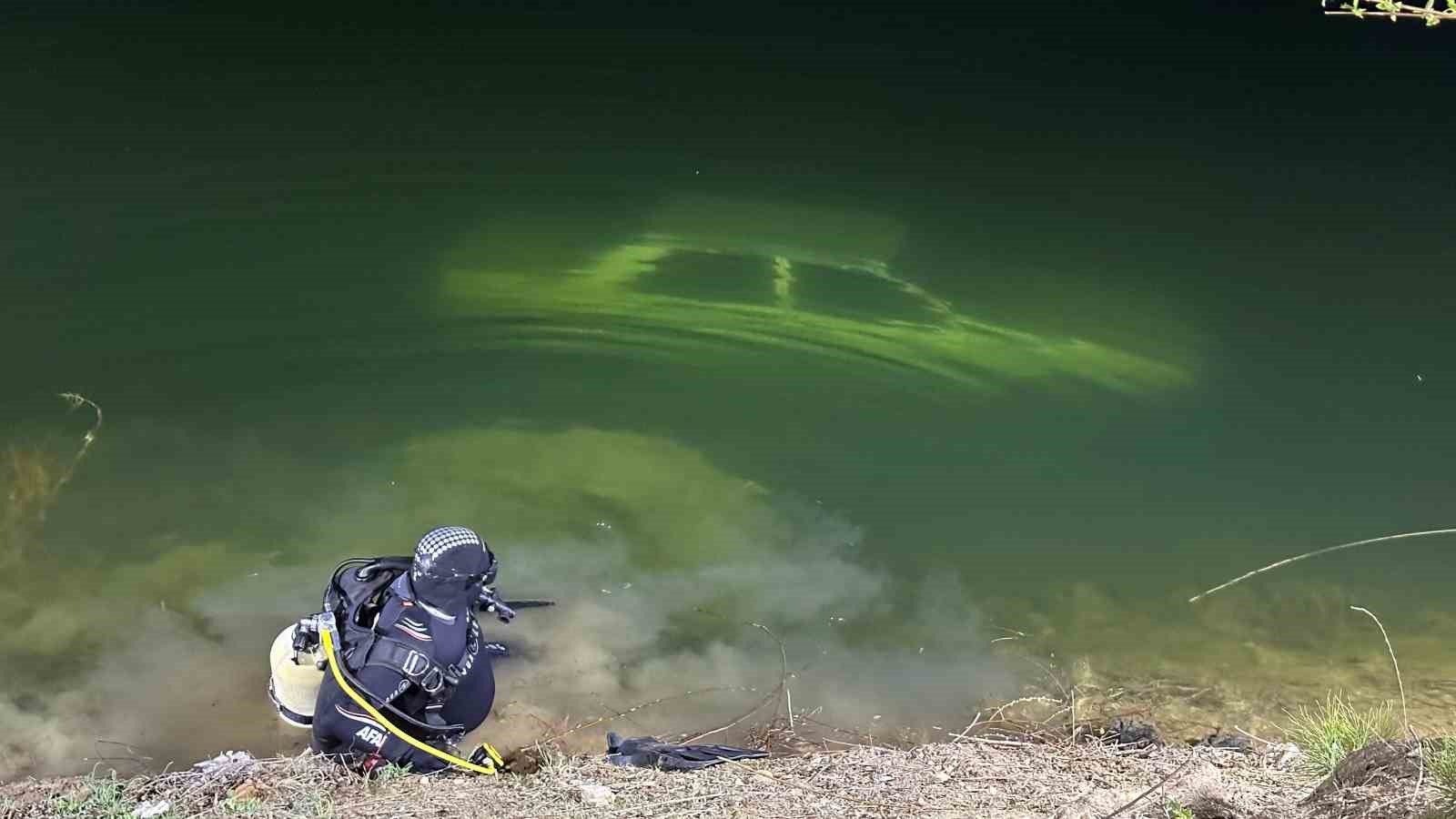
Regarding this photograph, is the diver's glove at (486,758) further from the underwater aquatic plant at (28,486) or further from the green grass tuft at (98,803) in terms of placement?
the underwater aquatic plant at (28,486)

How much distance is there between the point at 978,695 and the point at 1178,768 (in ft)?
2.97

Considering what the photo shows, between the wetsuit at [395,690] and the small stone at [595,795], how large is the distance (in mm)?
488

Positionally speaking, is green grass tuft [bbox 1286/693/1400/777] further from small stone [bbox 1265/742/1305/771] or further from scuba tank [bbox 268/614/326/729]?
scuba tank [bbox 268/614/326/729]

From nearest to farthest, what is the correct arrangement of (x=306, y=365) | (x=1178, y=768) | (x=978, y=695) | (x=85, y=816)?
(x=85, y=816) < (x=1178, y=768) < (x=978, y=695) < (x=306, y=365)

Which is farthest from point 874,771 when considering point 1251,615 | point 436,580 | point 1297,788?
point 1251,615

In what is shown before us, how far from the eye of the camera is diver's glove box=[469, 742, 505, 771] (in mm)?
3400

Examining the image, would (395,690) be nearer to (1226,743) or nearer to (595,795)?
(595,795)

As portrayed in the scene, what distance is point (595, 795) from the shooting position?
9.80ft

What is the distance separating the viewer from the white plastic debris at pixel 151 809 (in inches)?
113

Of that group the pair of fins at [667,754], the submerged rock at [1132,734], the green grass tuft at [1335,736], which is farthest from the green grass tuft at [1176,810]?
the pair of fins at [667,754]

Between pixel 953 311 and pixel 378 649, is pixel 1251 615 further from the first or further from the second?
pixel 378 649

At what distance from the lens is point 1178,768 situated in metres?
3.23

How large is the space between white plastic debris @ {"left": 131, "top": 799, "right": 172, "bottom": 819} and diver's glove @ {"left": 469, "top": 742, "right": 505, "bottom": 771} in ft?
2.46

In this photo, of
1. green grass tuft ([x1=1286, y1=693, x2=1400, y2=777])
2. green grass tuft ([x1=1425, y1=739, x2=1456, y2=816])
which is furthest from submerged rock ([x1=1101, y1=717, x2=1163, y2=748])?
green grass tuft ([x1=1425, y1=739, x2=1456, y2=816])
